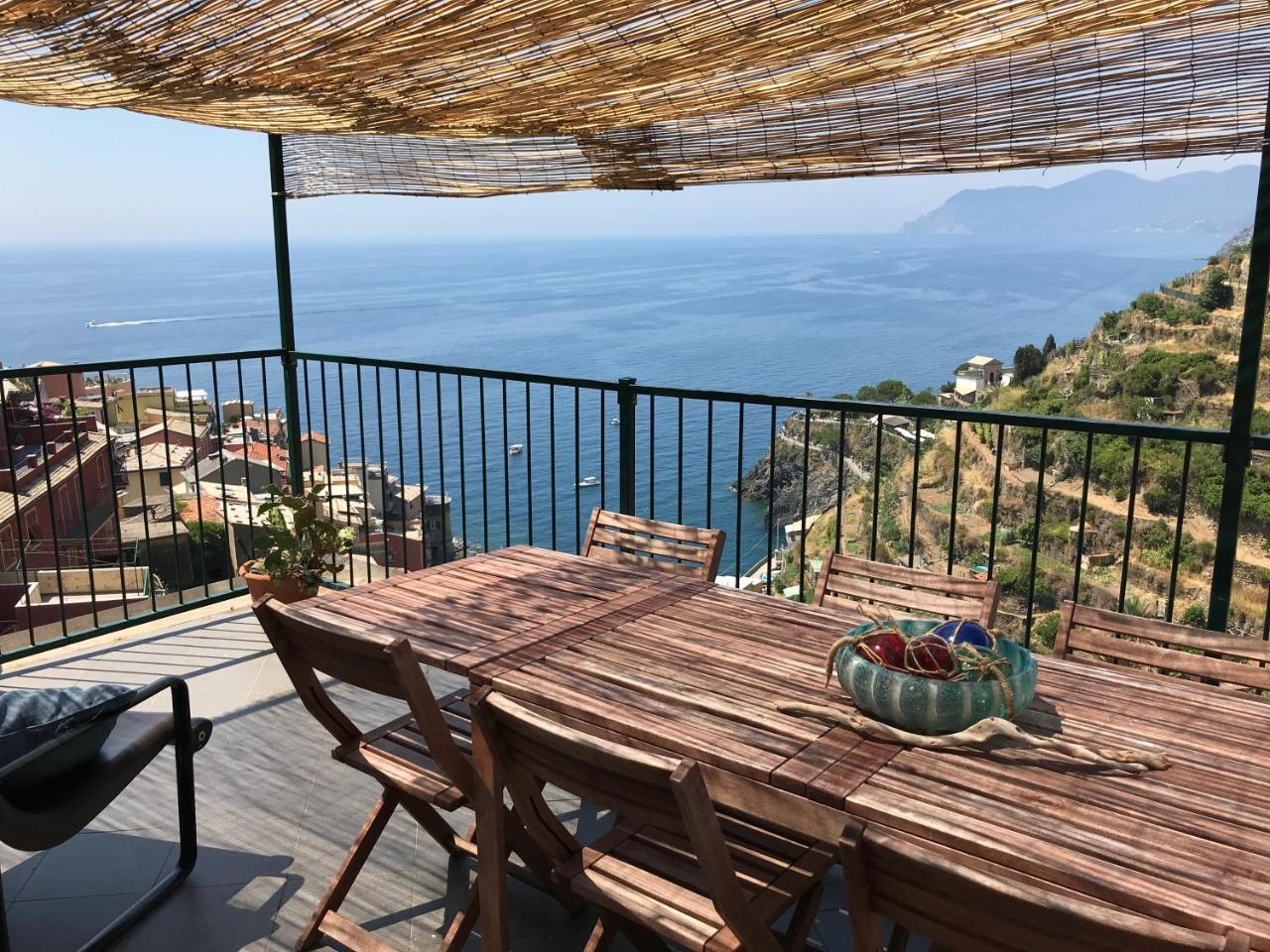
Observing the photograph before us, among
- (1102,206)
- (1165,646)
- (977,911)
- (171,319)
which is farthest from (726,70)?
(1102,206)

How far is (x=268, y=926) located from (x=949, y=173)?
9.76ft

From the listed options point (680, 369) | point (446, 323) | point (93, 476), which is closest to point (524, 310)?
point (446, 323)

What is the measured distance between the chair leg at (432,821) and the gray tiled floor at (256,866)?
0.54 ft

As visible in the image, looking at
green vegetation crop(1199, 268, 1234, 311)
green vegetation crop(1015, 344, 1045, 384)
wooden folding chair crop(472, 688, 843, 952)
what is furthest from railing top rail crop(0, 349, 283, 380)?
green vegetation crop(1015, 344, 1045, 384)

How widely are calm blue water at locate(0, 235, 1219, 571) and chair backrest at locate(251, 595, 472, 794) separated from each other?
2053cm

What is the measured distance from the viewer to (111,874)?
8.83 feet

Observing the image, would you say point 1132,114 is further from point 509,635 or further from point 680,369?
point 680,369

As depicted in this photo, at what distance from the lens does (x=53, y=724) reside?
213cm

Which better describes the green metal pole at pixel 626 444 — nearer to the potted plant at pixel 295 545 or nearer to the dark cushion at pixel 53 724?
the potted plant at pixel 295 545

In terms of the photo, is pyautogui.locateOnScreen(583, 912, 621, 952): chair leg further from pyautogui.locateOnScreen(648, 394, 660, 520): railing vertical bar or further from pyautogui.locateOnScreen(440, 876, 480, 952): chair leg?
pyautogui.locateOnScreen(648, 394, 660, 520): railing vertical bar

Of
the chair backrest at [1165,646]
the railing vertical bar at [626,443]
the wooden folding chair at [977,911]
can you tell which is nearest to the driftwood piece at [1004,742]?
the wooden folding chair at [977,911]

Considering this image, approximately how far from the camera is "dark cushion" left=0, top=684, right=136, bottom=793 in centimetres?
209

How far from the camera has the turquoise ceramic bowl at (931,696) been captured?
5.65 feet

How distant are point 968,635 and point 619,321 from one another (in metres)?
58.3
